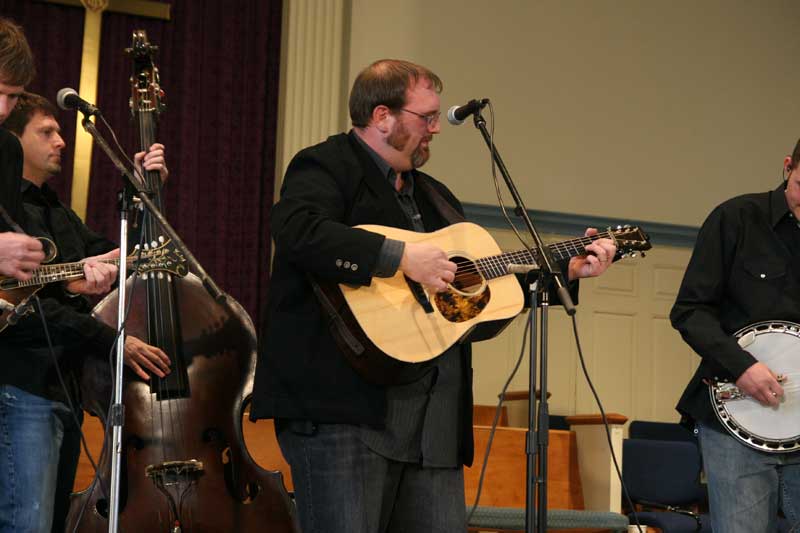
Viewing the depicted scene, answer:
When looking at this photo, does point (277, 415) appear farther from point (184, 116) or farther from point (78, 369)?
point (184, 116)

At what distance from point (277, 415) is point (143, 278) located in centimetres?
113

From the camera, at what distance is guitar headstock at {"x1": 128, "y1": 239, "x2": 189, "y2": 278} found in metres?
3.45

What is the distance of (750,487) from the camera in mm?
3109

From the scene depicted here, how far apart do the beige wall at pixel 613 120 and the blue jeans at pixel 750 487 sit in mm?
4835

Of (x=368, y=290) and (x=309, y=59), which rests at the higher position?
(x=309, y=59)

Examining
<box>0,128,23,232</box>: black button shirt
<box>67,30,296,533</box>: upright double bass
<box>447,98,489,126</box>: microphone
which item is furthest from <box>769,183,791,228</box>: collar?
<box>0,128,23,232</box>: black button shirt

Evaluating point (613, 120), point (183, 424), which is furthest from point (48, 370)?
point (613, 120)

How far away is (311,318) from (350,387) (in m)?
0.22

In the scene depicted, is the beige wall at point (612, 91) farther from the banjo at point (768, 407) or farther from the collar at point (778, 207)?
the banjo at point (768, 407)

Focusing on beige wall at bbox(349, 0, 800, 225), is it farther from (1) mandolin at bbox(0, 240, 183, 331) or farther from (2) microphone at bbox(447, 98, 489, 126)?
(2) microphone at bbox(447, 98, 489, 126)

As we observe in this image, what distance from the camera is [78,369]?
3.43 meters

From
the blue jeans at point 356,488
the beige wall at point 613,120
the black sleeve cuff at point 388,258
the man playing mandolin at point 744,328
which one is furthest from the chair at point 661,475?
the black sleeve cuff at point 388,258

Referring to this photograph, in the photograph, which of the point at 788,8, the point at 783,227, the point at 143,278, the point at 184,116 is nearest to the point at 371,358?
the point at 143,278

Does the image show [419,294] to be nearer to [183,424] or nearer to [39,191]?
[183,424]
